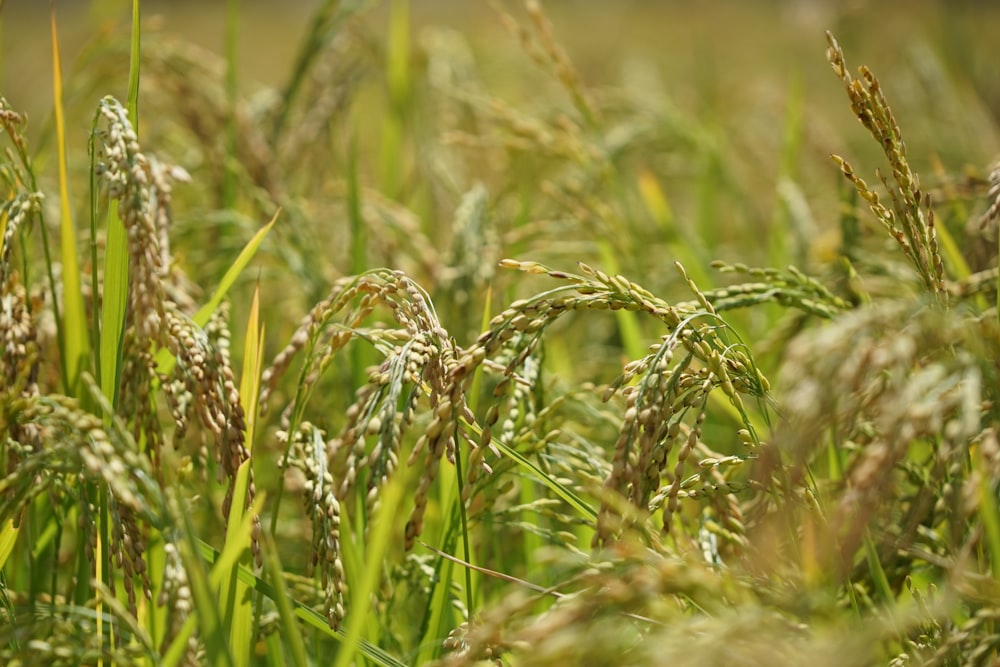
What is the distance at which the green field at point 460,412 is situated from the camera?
2.54ft

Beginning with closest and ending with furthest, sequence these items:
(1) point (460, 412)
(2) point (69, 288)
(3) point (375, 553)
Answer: (3) point (375, 553)
(1) point (460, 412)
(2) point (69, 288)

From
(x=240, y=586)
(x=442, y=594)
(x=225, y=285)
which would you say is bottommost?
(x=442, y=594)

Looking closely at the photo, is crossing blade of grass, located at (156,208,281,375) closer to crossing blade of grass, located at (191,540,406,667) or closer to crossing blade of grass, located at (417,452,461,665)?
crossing blade of grass, located at (191,540,406,667)

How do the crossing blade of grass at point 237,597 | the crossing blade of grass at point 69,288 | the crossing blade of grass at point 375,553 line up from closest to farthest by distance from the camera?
the crossing blade of grass at point 375,553 < the crossing blade of grass at point 237,597 < the crossing blade of grass at point 69,288

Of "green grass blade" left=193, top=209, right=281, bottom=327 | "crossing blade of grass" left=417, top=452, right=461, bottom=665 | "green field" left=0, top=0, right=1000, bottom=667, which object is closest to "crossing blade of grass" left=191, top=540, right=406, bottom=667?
"green field" left=0, top=0, right=1000, bottom=667

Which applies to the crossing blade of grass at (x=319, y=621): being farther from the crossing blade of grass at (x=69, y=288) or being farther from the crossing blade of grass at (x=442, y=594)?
the crossing blade of grass at (x=69, y=288)

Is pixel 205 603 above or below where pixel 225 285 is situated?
below

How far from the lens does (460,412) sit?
1.02 meters

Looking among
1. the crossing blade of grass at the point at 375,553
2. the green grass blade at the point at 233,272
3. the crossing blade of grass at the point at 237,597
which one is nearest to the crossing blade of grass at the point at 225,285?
→ the green grass blade at the point at 233,272

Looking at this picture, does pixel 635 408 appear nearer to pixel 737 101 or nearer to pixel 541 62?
pixel 541 62

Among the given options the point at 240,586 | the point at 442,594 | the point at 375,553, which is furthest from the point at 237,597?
the point at 375,553

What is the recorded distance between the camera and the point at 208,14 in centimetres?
2259

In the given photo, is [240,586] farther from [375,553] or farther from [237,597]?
[375,553]

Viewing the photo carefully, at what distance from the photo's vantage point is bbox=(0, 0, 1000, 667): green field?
0.77 metres
